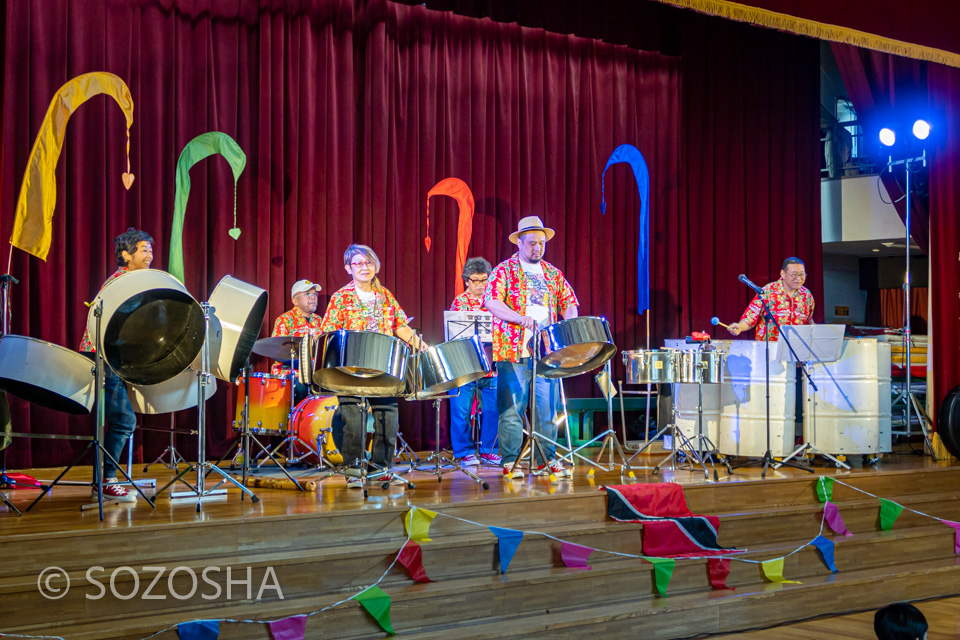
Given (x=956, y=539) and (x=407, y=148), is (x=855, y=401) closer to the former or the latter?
(x=956, y=539)

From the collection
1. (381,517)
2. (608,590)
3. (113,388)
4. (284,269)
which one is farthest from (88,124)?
(608,590)

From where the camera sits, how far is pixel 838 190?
29.1 feet

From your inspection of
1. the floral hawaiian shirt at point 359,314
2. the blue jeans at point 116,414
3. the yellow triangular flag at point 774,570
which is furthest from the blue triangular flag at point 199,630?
the yellow triangular flag at point 774,570

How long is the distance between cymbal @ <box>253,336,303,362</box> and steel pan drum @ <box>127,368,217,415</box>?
0.64m

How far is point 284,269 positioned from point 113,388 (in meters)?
2.00

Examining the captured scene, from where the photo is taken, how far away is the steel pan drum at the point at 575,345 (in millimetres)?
3879

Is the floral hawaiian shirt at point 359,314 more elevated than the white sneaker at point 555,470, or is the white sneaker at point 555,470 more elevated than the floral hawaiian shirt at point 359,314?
the floral hawaiian shirt at point 359,314

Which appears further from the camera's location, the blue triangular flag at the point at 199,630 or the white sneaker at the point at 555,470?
the white sneaker at the point at 555,470

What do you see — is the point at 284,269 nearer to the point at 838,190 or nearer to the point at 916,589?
the point at 916,589

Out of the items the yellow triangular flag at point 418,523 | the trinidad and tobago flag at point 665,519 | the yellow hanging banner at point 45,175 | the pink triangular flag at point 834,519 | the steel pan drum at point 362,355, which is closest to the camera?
the yellow triangular flag at point 418,523

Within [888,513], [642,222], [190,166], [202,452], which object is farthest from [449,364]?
[642,222]

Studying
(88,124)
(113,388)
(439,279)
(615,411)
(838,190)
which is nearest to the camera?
(113,388)

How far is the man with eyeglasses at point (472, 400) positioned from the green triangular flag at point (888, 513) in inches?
78.9

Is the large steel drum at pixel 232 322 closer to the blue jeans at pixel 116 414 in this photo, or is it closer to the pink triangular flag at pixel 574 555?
the blue jeans at pixel 116 414
